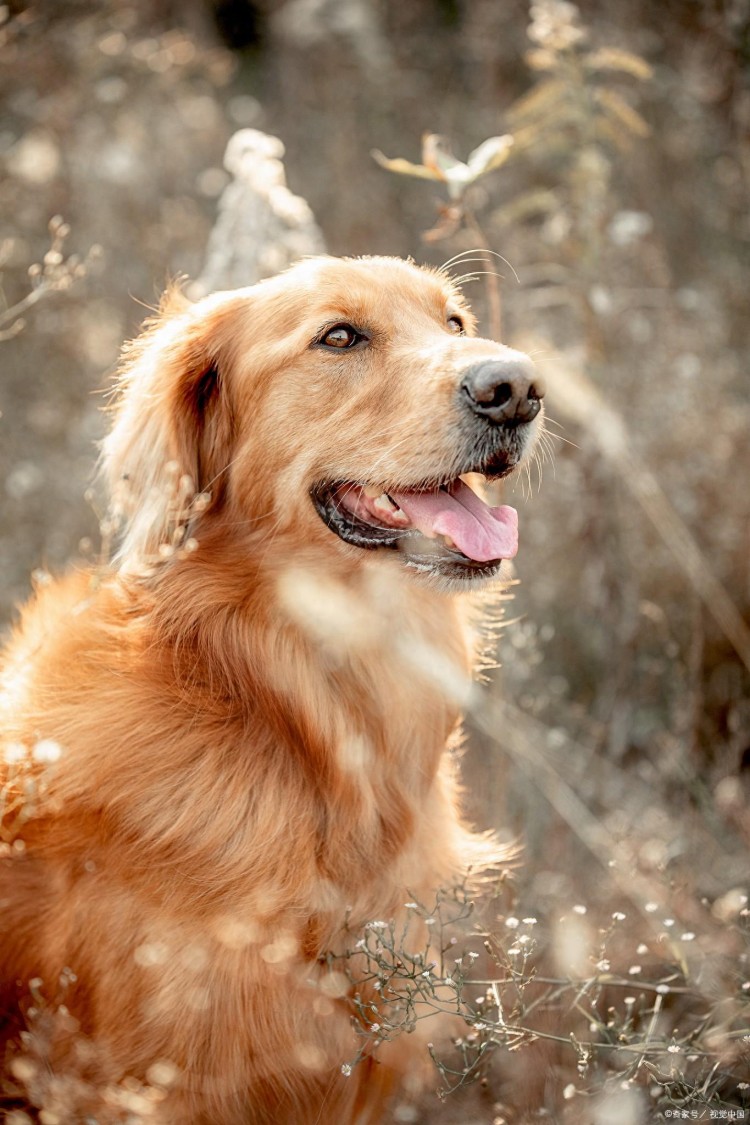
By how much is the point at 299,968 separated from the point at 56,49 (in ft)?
20.0

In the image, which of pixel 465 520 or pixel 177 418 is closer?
pixel 465 520

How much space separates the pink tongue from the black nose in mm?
250

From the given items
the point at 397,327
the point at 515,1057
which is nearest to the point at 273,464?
the point at 397,327

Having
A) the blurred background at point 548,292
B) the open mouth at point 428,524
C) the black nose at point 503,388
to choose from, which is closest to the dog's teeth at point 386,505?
Answer: the open mouth at point 428,524

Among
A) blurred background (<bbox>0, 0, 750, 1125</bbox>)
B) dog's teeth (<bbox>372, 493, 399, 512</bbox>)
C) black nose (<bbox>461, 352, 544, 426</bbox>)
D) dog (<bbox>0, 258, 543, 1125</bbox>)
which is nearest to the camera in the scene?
dog (<bbox>0, 258, 543, 1125</bbox>)

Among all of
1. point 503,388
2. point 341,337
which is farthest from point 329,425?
point 503,388

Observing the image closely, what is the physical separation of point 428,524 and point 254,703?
646 mm

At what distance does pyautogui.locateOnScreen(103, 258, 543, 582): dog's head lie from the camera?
2.54 m

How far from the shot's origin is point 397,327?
2.77 m

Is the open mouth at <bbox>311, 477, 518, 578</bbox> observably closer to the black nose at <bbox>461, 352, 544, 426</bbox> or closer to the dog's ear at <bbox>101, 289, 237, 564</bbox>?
the black nose at <bbox>461, 352, 544, 426</bbox>

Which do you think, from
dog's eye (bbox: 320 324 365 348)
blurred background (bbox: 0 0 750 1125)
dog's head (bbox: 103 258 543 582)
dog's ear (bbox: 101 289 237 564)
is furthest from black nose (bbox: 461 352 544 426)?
blurred background (bbox: 0 0 750 1125)

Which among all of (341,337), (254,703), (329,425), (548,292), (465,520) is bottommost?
(548,292)

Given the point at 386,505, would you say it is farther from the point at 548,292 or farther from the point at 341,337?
the point at 548,292

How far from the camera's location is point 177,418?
279 cm
